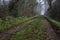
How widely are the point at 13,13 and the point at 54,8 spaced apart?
28.8ft

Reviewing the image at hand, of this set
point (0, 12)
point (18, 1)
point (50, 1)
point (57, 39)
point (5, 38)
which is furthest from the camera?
point (50, 1)

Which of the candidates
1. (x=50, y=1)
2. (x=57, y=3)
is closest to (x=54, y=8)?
(x=57, y=3)

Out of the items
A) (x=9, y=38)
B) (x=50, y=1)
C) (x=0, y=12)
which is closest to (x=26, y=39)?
(x=9, y=38)

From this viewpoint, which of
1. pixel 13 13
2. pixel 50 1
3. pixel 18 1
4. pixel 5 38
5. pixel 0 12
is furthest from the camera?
pixel 50 1

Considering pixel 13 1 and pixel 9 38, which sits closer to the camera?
pixel 9 38

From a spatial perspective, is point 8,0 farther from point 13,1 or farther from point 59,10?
point 59,10

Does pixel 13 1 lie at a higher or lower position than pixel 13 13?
higher

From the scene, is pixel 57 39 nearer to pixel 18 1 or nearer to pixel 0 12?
pixel 0 12

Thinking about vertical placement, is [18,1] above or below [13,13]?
above

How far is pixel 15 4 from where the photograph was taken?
3070cm

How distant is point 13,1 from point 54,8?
8.33 metres

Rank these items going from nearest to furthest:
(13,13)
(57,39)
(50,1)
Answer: (57,39) < (13,13) < (50,1)

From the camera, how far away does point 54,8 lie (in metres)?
33.2

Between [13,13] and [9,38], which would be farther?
[13,13]
